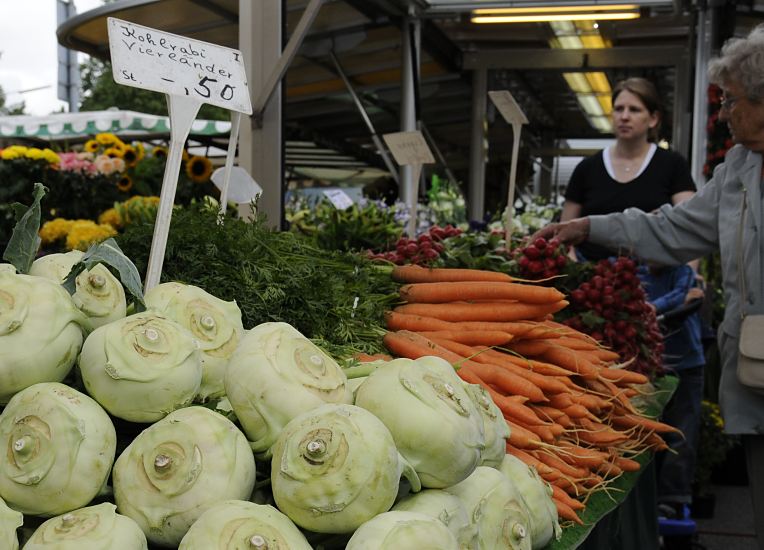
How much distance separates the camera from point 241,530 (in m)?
1.00

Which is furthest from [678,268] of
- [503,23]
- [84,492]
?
[503,23]

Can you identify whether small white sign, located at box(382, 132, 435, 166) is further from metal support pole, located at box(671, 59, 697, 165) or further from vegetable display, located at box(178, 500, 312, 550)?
metal support pole, located at box(671, 59, 697, 165)

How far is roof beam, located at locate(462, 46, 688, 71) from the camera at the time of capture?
766cm

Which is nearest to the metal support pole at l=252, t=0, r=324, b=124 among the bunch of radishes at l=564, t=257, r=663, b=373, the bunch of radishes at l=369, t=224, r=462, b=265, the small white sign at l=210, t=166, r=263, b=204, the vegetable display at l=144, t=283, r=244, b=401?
the small white sign at l=210, t=166, r=263, b=204

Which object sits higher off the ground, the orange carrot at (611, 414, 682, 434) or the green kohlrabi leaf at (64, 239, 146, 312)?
the green kohlrabi leaf at (64, 239, 146, 312)

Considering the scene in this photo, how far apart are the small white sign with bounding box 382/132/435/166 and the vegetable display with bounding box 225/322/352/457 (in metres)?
2.01

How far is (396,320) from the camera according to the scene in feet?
8.40

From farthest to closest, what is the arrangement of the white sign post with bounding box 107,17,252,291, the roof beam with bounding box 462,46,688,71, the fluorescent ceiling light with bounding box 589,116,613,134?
the fluorescent ceiling light with bounding box 589,116,613,134
the roof beam with bounding box 462,46,688,71
the white sign post with bounding box 107,17,252,291

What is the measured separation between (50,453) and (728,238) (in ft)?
7.31

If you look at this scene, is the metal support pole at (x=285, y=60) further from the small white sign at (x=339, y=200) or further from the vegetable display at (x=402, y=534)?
the vegetable display at (x=402, y=534)

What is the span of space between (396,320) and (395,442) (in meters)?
1.37

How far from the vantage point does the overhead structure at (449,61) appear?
239 inches

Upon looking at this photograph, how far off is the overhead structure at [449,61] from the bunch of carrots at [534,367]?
3.17 metres

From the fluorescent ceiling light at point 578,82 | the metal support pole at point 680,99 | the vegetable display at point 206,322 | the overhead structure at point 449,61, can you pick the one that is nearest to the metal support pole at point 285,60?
the vegetable display at point 206,322
